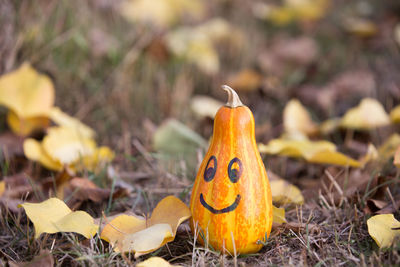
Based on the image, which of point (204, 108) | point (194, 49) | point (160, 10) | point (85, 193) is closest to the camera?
point (85, 193)

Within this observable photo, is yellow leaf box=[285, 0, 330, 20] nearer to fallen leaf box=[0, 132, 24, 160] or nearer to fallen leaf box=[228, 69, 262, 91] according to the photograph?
fallen leaf box=[228, 69, 262, 91]

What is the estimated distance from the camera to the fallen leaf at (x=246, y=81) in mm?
2348

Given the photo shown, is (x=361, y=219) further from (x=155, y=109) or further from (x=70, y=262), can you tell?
(x=155, y=109)

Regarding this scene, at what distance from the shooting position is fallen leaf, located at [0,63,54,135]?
68.0 inches

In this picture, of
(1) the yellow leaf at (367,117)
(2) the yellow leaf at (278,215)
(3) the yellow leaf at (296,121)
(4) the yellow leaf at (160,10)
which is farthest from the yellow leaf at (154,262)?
(4) the yellow leaf at (160,10)

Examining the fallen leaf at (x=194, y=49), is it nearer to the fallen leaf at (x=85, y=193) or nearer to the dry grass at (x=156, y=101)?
the dry grass at (x=156, y=101)

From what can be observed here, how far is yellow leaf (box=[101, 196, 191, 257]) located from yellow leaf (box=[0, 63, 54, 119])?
2.82 ft

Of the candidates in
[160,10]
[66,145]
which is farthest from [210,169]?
[160,10]

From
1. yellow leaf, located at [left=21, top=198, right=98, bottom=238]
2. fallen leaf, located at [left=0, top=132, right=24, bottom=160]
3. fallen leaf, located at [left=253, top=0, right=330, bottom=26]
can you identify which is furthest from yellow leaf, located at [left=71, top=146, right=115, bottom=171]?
fallen leaf, located at [left=253, top=0, right=330, bottom=26]

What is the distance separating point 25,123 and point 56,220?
0.85 m

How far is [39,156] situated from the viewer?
159 centimetres

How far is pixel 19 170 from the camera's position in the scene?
170 centimetres

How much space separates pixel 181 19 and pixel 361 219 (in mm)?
2172

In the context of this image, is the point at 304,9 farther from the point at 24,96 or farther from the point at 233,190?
the point at 233,190
